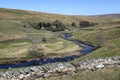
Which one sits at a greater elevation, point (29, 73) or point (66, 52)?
point (29, 73)

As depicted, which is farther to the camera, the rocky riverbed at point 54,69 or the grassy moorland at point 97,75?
the grassy moorland at point 97,75

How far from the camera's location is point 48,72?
21.1 metres

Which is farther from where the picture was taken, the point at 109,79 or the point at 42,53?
the point at 42,53

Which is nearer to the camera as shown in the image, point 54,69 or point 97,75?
point 97,75

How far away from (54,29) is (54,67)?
174 metres

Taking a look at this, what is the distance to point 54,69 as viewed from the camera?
21.3 metres

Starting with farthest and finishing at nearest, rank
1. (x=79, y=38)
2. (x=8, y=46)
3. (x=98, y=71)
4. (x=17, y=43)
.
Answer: (x=79, y=38), (x=17, y=43), (x=8, y=46), (x=98, y=71)

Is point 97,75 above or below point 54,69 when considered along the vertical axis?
below

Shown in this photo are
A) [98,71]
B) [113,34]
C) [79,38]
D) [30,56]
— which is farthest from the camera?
[79,38]

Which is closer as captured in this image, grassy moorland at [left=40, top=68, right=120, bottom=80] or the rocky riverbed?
the rocky riverbed

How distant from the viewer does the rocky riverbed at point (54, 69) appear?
65.4ft

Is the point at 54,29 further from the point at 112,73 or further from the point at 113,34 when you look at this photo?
the point at 112,73

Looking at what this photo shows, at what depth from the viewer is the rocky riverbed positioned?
785 inches

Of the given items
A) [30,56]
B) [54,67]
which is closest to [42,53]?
[30,56]
